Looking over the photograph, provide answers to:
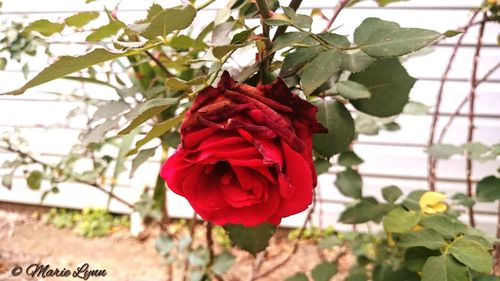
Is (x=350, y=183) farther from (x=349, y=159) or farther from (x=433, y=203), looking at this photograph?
(x=433, y=203)

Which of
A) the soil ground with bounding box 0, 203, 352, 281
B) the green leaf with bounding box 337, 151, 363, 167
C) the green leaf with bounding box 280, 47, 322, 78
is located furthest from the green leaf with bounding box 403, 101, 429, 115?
the soil ground with bounding box 0, 203, 352, 281

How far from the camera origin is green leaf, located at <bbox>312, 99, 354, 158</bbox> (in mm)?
631

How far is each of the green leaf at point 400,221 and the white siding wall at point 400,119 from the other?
43.3 inches

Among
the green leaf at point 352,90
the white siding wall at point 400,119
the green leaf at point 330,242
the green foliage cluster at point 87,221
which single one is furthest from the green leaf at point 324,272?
the green foliage cluster at point 87,221

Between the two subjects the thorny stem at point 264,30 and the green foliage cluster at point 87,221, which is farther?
the green foliage cluster at point 87,221

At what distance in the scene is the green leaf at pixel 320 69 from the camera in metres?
0.48

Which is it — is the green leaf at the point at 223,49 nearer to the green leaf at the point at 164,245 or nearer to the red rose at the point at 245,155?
the red rose at the point at 245,155

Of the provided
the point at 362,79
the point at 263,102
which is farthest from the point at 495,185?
the point at 263,102

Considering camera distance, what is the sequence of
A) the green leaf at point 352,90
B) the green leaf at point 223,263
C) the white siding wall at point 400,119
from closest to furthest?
the green leaf at point 352,90, the green leaf at point 223,263, the white siding wall at point 400,119

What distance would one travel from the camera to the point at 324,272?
1151 mm

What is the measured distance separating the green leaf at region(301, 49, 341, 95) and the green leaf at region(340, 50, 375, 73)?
0.05ft

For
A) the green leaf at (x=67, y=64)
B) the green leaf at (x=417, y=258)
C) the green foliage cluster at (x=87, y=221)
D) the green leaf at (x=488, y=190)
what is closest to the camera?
the green leaf at (x=67, y=64)

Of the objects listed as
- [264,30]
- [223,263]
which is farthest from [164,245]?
[264,30]

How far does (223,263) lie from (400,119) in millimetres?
1414
